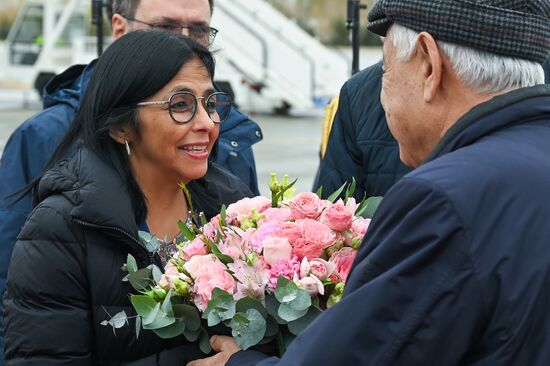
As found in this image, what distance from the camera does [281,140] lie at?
1880cm

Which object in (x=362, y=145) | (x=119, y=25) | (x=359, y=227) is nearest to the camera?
(x=359, y=227)

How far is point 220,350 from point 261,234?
0.30 meters

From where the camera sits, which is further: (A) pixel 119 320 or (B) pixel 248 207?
(B) pixel 248 207

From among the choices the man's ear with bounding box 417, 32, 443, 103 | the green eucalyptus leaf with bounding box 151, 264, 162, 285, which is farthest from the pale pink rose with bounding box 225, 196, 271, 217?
the man's ear with bounding box 417, 32, 443, 103

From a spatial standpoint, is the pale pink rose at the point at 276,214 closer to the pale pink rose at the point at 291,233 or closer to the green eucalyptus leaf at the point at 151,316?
the pale pink rose at the point at 291,233

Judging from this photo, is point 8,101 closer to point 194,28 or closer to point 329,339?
point 194,28

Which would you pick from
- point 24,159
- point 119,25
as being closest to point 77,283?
point 24,159

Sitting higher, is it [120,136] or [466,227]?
[466,227]

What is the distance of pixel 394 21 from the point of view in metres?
2.01

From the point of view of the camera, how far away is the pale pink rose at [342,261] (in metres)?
2.41

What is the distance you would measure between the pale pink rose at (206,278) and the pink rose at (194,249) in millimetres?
68

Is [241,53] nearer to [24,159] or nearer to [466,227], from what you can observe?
[24,159]

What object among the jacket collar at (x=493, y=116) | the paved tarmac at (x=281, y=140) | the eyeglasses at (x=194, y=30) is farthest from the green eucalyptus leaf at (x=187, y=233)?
the paved tarmac at (x=281, y=140)

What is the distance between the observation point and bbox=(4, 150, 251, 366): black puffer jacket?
8.55 feet
